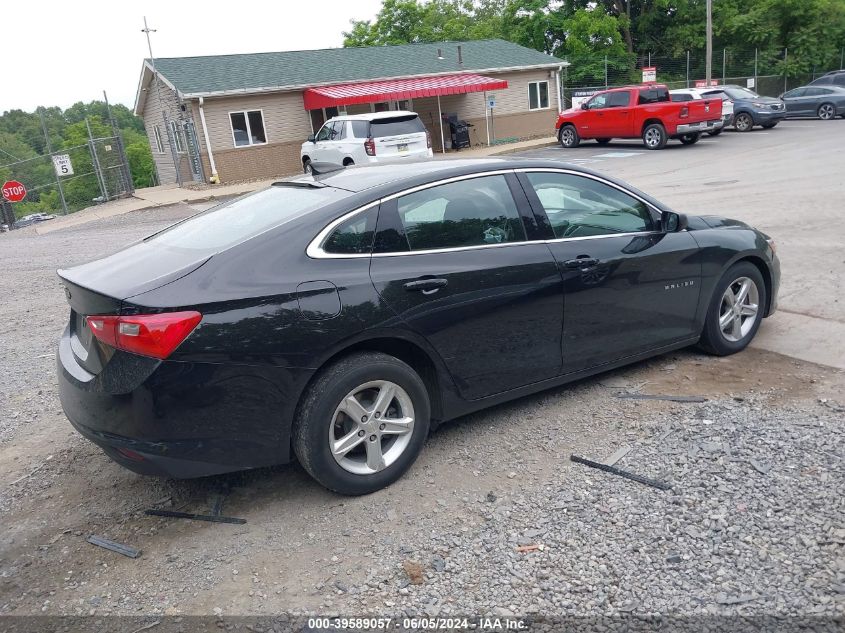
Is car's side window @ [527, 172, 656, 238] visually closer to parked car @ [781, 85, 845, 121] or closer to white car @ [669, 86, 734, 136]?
white car @ [669, 86, 734, 136]

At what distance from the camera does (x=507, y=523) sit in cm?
340

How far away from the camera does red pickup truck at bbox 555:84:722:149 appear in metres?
22.3

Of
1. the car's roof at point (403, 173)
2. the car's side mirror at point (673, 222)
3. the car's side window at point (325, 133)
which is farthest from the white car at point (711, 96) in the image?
the car's roof at point (403, 173)

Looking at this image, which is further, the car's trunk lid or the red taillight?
the car's trunk lid

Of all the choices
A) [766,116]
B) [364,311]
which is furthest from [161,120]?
[364,311]

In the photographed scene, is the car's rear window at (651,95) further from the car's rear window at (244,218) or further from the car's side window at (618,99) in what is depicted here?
the car's rear window at (244,218)

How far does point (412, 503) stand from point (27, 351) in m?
4.58

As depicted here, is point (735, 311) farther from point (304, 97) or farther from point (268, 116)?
point (304, 97)

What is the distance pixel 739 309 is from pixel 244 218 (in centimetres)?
352

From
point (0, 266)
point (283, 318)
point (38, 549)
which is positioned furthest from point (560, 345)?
point (0, 266)

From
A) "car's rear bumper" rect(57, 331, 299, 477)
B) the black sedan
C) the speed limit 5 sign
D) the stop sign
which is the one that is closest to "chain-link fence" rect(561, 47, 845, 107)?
the speed limit 5 sign

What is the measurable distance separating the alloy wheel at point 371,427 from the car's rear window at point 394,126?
16.8m

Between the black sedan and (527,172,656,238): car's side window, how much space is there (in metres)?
0.01

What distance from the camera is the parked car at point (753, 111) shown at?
26.1 m
